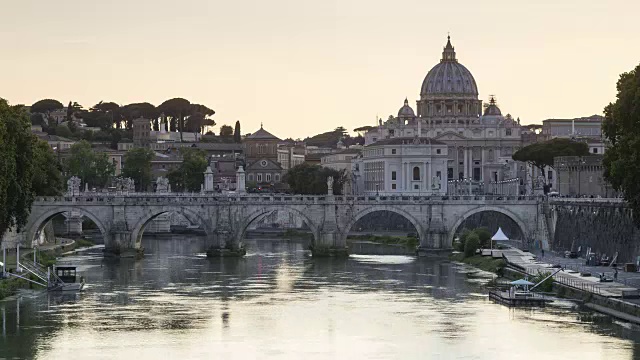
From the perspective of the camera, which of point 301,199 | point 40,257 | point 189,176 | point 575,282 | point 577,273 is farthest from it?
point 189,176

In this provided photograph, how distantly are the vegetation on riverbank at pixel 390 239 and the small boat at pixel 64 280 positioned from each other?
119 ft

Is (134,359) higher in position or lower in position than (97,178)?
lower

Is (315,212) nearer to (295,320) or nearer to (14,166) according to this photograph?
(14,166)

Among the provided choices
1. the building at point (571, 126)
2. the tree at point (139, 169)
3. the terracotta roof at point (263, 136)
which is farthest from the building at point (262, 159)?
the building at point (571, 126)

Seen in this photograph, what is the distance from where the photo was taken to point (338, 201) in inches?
3895

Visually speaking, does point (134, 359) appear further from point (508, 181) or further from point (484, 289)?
point (508, 181)

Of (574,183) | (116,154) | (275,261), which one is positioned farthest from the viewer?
(116,154)

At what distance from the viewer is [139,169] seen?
160 metres

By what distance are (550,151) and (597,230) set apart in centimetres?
4875

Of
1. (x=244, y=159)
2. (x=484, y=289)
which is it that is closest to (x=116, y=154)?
(x=244, y=159)

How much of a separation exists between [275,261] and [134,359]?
42.6 meters

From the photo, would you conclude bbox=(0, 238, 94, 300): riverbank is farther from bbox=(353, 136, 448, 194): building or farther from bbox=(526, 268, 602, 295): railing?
bbox=(353, 136, 448, 194): building

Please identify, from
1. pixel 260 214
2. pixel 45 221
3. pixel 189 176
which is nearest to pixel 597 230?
pixel 260 214

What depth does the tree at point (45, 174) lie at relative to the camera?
9343cm
